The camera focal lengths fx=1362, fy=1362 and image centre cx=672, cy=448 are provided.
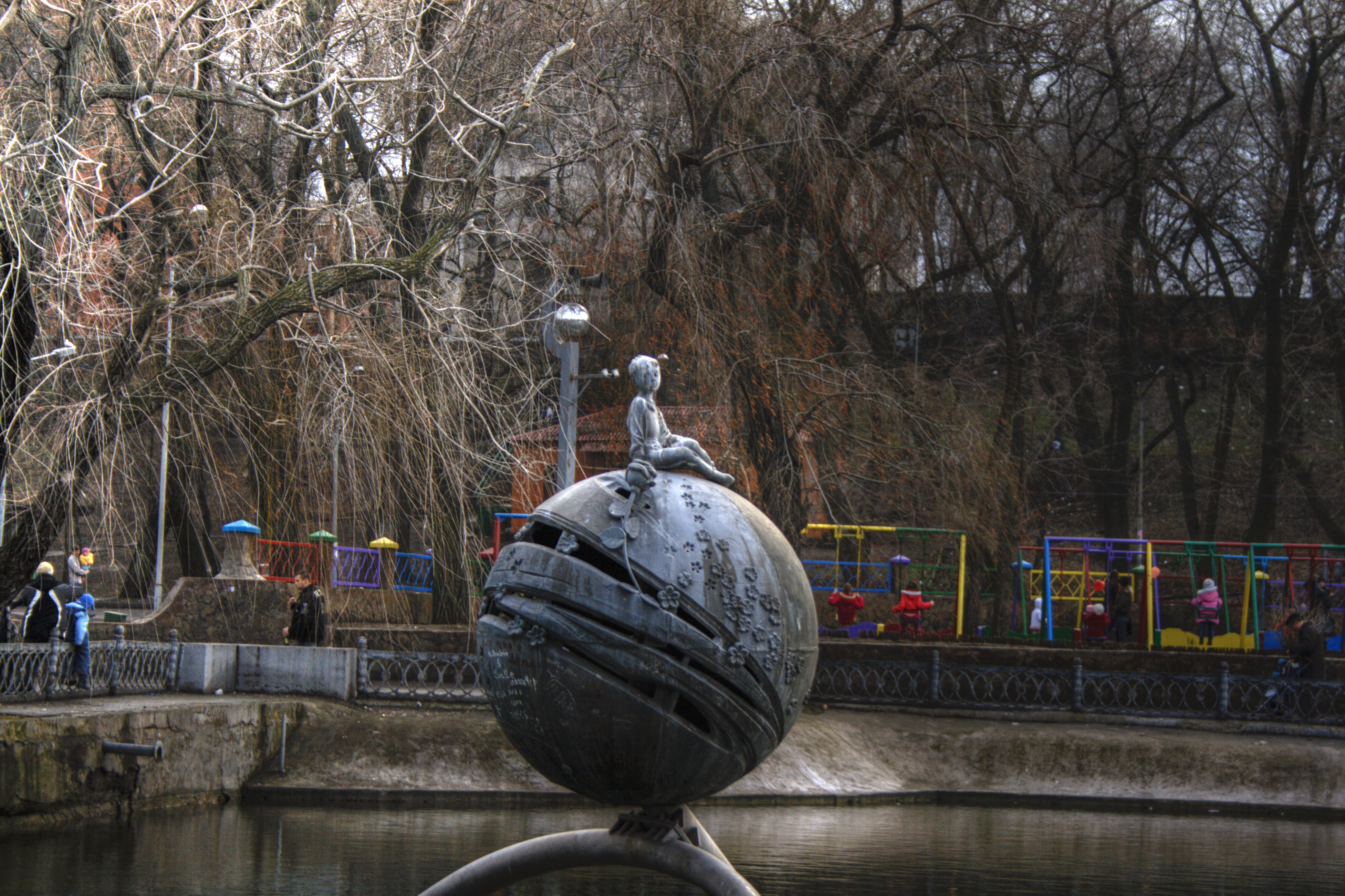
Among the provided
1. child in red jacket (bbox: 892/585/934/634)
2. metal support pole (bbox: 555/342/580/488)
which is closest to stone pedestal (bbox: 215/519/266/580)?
metal support pole (bbox: 555/342/580/488)

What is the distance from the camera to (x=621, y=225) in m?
17.0

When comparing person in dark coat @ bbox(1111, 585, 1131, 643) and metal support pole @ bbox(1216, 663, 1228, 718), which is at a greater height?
person in dark coat @ bbox(1111, 585, 1131, 643)

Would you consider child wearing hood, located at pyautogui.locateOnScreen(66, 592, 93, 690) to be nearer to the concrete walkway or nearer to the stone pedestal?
the concrete walkway

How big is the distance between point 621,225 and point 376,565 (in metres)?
13.1

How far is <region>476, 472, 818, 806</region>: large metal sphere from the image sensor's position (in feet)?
17.5

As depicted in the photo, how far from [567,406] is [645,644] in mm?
8364

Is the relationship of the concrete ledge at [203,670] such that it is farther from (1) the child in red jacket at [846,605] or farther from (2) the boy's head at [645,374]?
(2) the boy's head at [645,374]

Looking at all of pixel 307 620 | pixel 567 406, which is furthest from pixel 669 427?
pixel 307 620

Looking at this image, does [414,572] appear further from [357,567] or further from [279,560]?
[279,560]

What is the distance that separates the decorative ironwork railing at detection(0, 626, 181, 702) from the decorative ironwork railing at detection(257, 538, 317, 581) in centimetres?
383

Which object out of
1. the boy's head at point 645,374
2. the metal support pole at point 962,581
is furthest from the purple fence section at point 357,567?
the boy's head at point 645,374

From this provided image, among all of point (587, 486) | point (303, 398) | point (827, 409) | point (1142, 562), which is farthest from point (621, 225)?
point (1142, 562)

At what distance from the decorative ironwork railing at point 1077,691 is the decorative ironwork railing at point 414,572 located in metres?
8.95

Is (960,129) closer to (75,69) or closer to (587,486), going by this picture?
(75,69)
